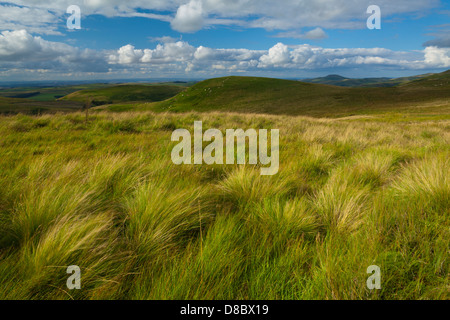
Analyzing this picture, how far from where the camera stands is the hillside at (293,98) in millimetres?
48906

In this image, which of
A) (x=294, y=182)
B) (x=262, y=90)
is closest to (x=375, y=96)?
(x=262, y=90)

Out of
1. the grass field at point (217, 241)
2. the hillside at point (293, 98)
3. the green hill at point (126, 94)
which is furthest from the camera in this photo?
the green hill at point (126, 94)

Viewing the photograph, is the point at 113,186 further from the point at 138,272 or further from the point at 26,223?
the point at 138,272

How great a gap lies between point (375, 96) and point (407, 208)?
7096 centimetres

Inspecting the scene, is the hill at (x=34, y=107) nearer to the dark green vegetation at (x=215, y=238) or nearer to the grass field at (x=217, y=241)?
the dark green vegetation at (x=215, y=238)

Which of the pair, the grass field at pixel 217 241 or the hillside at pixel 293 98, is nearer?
the grass field at pixel 217 241

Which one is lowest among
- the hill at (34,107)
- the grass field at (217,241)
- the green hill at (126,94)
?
the grass field at (217,241)

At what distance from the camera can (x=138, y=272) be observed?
54.2 inches

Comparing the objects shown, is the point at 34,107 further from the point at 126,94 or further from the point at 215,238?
the point at 126,94

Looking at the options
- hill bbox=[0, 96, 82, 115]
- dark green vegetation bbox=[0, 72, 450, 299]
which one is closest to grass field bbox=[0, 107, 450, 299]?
dark green vegetation bbox=[0, 72, 450, 299]

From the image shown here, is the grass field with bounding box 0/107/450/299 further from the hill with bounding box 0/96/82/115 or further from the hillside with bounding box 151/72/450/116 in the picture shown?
the hillside with bounding box 151/72/450/116

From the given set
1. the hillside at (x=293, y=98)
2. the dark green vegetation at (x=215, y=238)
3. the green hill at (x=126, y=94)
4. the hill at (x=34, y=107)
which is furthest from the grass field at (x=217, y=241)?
the green hill at (x=126, y=94)

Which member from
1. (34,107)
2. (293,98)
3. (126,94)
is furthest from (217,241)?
(126,94)

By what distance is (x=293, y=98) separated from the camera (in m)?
61.2
